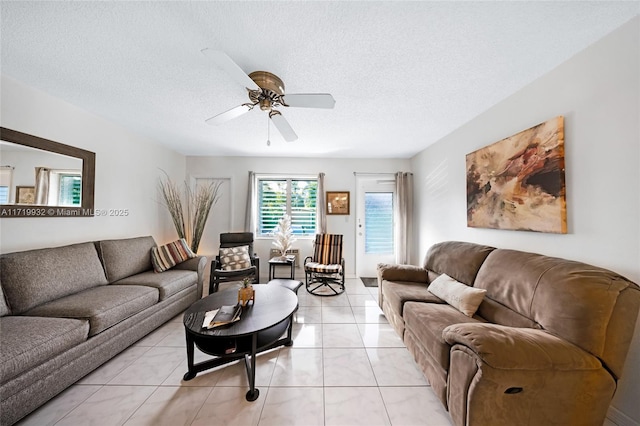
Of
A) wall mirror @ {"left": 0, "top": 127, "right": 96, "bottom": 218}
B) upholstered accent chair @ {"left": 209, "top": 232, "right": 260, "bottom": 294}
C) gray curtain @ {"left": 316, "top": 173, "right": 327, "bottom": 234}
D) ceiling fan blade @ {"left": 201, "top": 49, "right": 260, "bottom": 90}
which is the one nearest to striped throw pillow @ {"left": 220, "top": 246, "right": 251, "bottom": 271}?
upholstered accent chair @ {"left": 209, "top": 232, "right": 260, "bottom": 294}

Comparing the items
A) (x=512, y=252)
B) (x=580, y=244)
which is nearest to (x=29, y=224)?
(x=512, y=252)

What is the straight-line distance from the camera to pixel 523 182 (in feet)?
6.30

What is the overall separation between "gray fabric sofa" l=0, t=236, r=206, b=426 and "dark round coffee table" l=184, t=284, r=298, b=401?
69 cm

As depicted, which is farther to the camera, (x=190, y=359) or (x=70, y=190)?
(x=70, y=190)

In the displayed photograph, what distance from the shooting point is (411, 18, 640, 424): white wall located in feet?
4.26

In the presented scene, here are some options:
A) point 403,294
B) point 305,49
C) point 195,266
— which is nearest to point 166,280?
point 195,266

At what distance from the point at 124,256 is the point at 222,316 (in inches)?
73.0

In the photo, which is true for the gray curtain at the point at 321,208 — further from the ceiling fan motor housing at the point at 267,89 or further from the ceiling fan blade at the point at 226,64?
the ceiling fan blade at the point at 226,64

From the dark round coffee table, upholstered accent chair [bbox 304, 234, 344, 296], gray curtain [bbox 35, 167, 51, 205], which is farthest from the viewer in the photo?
upholstered accent chair [bbox 304, 234, 344, 296]

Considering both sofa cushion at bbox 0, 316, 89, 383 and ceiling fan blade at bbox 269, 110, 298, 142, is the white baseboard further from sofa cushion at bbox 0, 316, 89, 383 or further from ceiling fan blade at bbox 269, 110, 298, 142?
sofa cushion at bbox 0, 316, 89, 383

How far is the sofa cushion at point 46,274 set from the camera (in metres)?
1.72

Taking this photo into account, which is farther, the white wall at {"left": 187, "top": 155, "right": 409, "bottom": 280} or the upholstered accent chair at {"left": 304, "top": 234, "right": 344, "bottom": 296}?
the white wall at {"left": 187, "top": 155, "right": 409, "bottom": 280}

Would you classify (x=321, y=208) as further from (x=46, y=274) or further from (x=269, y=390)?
(x=46, y=274)

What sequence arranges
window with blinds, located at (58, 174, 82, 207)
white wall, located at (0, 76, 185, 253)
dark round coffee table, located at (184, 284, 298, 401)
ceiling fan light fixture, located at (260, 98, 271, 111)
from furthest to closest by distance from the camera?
window with blinds, located at (58, 174, 82, 207) → white wall, located at (0, 76, 185, 253) → ceiling fan light fixture, located at (260, 98, 271, 111) → dark round coffee table, located at (184, 284, 298, 401)
